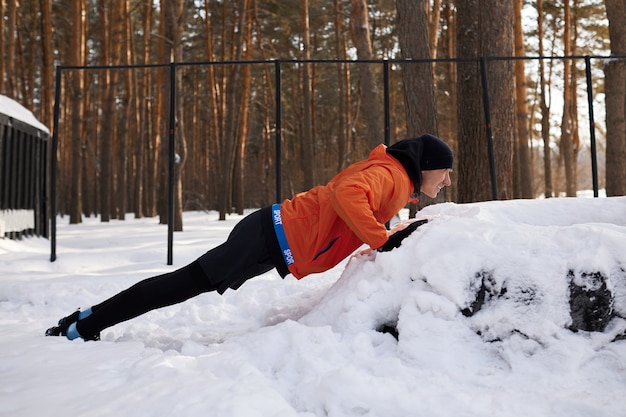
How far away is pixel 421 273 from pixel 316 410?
854 mm

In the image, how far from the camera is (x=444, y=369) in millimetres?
2197

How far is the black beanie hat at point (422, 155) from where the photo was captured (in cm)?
280

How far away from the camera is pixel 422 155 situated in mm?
2852

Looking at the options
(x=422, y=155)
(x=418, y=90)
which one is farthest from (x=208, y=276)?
(x=418, y=90)

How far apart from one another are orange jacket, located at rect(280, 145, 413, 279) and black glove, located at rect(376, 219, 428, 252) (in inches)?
4.1

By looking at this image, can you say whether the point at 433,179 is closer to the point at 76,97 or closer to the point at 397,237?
the point at 397,237

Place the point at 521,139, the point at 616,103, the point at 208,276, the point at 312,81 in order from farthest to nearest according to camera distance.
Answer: the point at 312,81 < the point at 521,139 < the point at 616,103 < the point at 208,276

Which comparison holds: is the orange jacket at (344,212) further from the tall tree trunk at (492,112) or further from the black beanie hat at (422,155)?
the tall tree trunk at (492,112)

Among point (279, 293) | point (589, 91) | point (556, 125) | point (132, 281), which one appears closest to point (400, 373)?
point (279, 293)

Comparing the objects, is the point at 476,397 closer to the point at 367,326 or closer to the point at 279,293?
the point at 367,326

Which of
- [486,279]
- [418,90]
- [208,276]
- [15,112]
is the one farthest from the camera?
[15,112]

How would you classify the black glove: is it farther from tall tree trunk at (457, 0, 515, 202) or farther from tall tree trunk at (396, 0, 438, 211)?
tall tree trunk at (396, 0, 438, 211)

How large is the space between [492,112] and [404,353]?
4.34 meters

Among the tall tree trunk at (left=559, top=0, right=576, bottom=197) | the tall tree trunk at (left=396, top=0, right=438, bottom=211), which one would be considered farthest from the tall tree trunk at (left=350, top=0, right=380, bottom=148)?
the tall tree trunk at (left=559, top=0, right=576, bottom=197)
